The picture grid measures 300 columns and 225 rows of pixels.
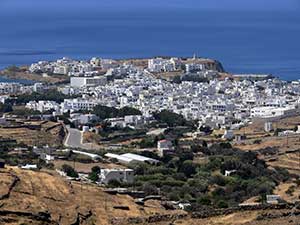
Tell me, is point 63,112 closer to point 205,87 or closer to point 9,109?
point 9,109

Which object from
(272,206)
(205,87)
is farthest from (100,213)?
(205,87)

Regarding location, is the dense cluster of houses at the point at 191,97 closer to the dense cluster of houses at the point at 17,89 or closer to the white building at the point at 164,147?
the dense cluster of houses at the point at 17,89

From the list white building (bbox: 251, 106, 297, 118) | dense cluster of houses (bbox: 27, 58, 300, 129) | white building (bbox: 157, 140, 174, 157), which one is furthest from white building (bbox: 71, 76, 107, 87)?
white building (bbox: 157, 140, 174, 157)

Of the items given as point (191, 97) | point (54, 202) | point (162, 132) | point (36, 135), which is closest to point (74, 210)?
point (54, 202)

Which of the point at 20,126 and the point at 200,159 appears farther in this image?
the point at 20,126

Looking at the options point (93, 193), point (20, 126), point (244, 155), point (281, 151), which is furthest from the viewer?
point (20, 126)

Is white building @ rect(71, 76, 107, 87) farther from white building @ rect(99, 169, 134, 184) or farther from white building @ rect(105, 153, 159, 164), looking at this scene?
white building @ rect(99, 169, 134, 184)

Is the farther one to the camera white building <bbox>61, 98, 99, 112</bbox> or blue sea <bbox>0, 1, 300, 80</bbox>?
blue sea <bbox>0, 1, 300, 80</bbox>

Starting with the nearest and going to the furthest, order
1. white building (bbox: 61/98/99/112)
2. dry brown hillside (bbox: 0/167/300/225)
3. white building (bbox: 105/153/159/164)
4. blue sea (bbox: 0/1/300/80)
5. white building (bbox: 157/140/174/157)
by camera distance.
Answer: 1. dry brown hillside (bbox: 0/167/300/225)
2. white building (bbox: 105/153/159/164)
3. white building (bbox: 157/140/174/157)
4. white building (bbox: 61/98/99/112)
5. blue sea (bbox: 0/1/300/80)
